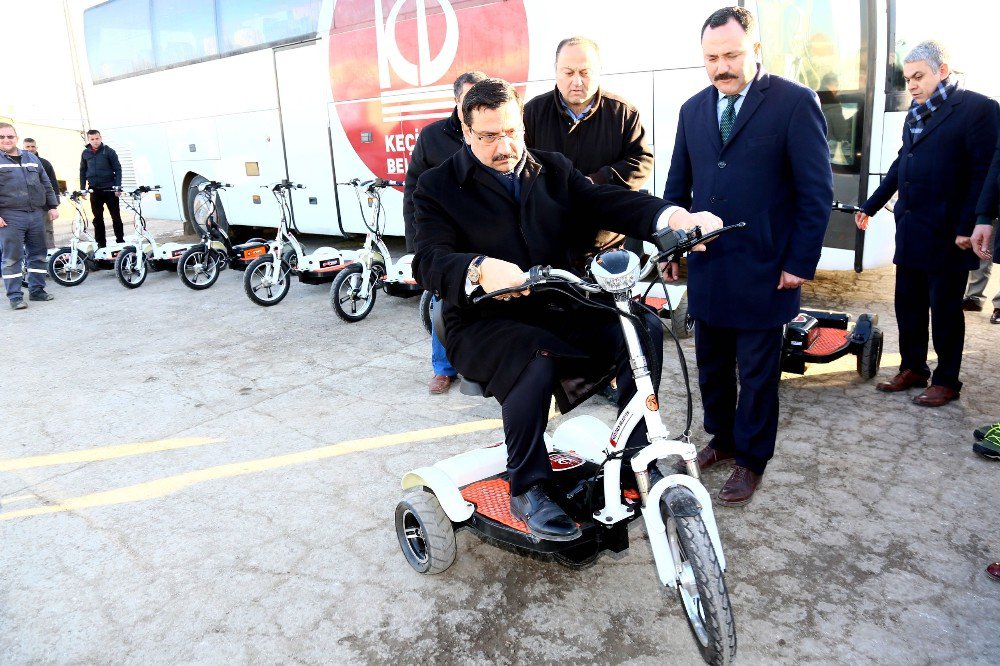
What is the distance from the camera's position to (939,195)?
415 centimetres

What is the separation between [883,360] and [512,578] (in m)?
3.52

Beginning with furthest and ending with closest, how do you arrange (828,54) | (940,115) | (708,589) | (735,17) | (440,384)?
1. (828,54)
2. (440,384)
3. (940,115)
4. (735,17)
5. (708,589)

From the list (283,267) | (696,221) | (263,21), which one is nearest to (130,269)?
(283,267)

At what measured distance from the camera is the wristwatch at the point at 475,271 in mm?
2506

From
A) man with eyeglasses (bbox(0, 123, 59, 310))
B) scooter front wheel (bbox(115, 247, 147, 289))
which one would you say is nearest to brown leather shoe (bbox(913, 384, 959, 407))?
scooter front wheel (bbox(115, 247, 147, 289))

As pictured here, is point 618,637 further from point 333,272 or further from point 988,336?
point 333,272

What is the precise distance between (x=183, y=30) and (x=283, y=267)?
16.5 ft

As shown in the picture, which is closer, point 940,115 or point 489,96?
point 489,96

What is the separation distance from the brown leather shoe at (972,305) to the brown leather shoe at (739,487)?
12.5 feet

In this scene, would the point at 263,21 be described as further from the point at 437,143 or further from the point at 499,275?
the point at 499,275

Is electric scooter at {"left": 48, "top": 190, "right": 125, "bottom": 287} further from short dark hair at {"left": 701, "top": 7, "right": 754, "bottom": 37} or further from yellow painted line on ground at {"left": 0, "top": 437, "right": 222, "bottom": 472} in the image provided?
short dark hair at {"left": 701, "top": 7, "right": 754, "bottom": 37}

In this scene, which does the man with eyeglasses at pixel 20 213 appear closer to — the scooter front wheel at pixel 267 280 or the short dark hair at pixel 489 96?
the scooter front wheel at pixel 267 280

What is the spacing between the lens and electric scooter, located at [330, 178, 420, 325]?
6.98 meters

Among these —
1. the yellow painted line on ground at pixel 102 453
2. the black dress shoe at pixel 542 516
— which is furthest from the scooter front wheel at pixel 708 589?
the yellow painted line on ground at pixel 102 453
